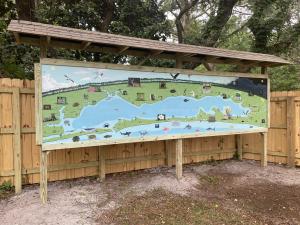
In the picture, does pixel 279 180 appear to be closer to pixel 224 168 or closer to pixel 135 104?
pixel 224 168

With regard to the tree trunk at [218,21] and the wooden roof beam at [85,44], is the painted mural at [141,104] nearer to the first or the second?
the wooden roof beam at [85,44]

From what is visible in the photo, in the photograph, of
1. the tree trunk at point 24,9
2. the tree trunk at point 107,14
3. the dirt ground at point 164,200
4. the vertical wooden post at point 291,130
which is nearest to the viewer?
the dirt ground at point 164,200

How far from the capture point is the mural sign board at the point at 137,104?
5.02 metres

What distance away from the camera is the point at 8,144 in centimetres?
566

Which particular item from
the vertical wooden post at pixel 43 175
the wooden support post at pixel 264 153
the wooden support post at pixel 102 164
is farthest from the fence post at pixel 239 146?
the vertical wooden post at pixel 43 175

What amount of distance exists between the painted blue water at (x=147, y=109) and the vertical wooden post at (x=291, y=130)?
143 centimetres

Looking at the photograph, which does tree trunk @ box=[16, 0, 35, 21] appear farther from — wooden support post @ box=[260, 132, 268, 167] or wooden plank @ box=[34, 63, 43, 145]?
wooden support post @ box=[260, 132, 268, 167]

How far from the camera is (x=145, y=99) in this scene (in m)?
5.98

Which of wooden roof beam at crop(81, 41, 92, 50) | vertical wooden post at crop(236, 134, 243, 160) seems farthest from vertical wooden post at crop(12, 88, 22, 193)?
vertical wooden post at crop(236, 134, 243, 160)

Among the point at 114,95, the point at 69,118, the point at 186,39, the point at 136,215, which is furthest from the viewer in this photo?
the point at 186,39

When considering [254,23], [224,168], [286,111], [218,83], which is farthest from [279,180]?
[254,23]

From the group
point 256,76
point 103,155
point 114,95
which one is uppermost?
point 256,76

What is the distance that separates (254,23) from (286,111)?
18.2ft

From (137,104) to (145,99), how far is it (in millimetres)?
202
